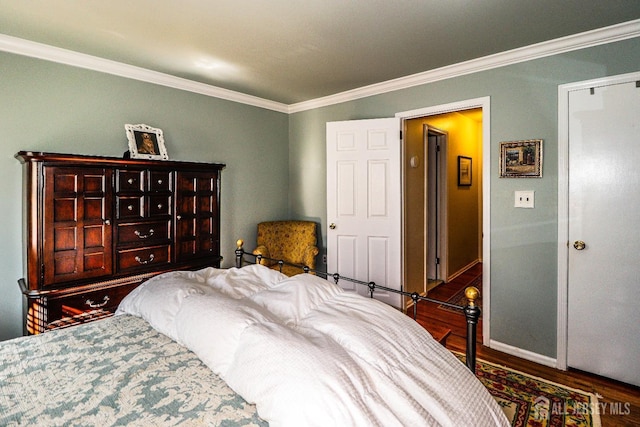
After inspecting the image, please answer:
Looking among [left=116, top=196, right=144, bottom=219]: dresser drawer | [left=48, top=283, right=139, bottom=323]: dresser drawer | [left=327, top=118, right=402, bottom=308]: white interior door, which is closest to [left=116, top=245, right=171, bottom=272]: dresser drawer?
[left=48, top=283, right=139, bottom=323]: dresser drawer

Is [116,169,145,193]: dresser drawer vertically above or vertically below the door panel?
above

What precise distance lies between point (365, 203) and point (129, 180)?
2225 mm

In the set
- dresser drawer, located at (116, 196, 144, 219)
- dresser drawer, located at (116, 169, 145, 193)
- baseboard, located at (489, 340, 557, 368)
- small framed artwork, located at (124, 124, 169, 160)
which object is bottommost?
baseboard, located at (489, 340, 557, 368)

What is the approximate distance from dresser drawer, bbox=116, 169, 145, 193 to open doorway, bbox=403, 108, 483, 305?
2.53 metres

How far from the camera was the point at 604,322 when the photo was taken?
2482 millimetres

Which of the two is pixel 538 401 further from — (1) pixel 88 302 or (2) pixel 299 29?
(1) pixel 88 302

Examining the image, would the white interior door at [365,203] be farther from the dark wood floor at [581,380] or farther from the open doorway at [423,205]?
the dark wood floor at [581,380]

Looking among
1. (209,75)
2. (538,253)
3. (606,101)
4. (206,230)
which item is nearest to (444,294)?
(538,253)

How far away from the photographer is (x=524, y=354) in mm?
2822

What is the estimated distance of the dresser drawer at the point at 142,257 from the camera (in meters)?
2.70

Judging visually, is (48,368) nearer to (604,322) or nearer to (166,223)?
(166,223)

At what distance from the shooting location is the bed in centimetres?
97

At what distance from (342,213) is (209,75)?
6.38ft

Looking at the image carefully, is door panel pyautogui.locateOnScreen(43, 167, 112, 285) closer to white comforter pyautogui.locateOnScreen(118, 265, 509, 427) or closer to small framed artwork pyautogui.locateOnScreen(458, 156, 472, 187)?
white comforter pyautogui.locateOnScreen(118, 265, 509, 427)
